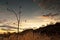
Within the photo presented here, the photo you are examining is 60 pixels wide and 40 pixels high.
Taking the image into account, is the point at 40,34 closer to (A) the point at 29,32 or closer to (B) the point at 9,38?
(A) the point at 29,32

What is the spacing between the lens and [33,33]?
224ft

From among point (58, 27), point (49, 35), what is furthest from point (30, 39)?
point (58, 27)

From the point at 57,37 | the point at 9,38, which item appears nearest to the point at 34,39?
the point at 57,37

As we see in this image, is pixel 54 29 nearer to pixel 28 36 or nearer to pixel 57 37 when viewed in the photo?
pixel 57 37

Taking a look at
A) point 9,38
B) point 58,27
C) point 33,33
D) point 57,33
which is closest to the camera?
point 58,27

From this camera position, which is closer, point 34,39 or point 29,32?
point 34,39

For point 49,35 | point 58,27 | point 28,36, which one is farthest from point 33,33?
point 58,27

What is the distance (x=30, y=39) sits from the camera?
219 feet

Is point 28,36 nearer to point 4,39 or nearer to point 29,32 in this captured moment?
point 29,32

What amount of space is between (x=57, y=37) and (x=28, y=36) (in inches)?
357

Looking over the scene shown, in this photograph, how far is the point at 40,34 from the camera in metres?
65.4

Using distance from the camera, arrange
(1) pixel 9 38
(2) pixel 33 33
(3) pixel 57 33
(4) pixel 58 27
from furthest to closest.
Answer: (1) pixel 9 38 → (2) pixel 33 33 → (3) pixel 57 33 → (4) pixel 58 27

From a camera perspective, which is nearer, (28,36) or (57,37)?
(57,37)

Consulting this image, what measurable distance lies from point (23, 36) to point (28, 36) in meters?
3.72
